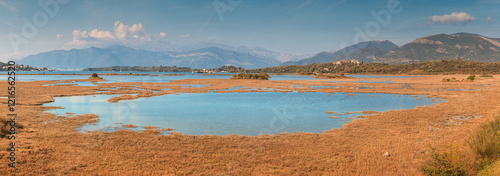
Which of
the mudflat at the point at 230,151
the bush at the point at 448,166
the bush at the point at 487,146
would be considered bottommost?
the mudflat at the point at 230,151

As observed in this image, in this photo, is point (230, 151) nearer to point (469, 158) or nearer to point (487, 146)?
point (469, 158)

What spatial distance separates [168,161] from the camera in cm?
1212

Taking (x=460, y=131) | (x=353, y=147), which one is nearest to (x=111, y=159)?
(x=353, y=147)

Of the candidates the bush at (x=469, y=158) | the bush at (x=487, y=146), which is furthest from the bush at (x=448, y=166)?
the bush at (x=487, y=146)

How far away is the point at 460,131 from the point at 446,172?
994 centimetres

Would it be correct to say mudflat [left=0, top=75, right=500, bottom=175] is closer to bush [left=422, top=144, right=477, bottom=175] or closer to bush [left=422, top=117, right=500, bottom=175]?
bush [left=422, top=144, right=477, bottom=175]

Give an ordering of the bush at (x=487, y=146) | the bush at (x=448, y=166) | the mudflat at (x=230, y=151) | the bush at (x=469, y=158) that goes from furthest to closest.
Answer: the mudflat at (x=230, y=151) → the bush at (x=487, y=146) → the bush at (x=469, y=158) → the bush at (x=448, y=166)

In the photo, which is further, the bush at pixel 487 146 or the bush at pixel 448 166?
the bush at pixel 487 146

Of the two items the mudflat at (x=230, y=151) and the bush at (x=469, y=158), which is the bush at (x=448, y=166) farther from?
the mudflat at (x=230, y=151)

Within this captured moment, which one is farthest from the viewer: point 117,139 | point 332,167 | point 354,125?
point 354,125

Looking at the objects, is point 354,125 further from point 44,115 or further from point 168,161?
point 44,115

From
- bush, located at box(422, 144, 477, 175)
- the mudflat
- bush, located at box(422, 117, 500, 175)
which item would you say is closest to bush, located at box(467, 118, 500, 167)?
bush, located at box(422, 117, 500, 175)

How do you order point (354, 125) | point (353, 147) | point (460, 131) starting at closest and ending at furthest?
point (353, 147) < point (460, 131) < point (354, 125)

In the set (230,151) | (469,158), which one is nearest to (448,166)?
(469,158)
